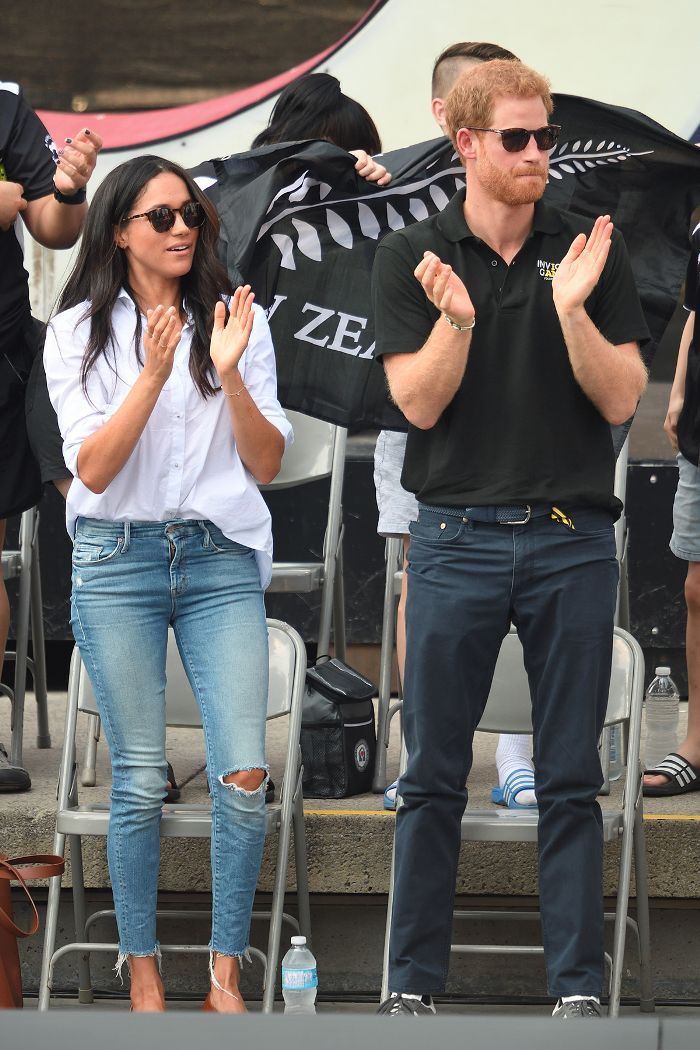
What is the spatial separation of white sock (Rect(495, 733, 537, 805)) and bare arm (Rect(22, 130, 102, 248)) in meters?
1.78

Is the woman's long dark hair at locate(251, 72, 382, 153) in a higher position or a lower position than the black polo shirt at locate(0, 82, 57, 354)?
higher

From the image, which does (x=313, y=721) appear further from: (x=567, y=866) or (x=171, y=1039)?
(x=171, y=1039)

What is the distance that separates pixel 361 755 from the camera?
389 cm

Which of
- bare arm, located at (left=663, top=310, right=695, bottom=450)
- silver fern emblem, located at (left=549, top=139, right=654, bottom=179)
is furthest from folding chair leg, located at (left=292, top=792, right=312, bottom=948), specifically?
silver fern emblem, located at (left=549, top=139, right=654, bottom=179)

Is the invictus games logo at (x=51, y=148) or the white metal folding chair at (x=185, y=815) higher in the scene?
the invictus games logo at (x=51, y=148)

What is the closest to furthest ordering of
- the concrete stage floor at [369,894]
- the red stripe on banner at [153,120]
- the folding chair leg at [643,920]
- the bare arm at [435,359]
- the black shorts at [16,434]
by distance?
1. the bare arm at [435,359]
2. the folding chair leg at [643,920]
3. the concrete stage floor at [369,894]
4. the black shorts at [16,434]
5. the red stripe on banner at [153,120]

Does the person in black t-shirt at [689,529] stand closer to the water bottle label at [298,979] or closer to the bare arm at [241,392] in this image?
the water bottle label at [298,979]

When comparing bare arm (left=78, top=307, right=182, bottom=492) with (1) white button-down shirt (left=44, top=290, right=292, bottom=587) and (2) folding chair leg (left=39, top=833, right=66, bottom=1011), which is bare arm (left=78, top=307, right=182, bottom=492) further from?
(2) folding chair leg (left=39, top=833, right=66, bottom=1011)

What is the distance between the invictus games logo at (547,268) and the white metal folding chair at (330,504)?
1.50m

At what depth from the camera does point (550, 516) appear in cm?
288

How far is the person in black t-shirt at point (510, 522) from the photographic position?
2.87 m

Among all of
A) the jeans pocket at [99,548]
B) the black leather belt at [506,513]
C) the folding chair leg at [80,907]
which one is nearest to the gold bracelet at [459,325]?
the black leather belt at [506,513]

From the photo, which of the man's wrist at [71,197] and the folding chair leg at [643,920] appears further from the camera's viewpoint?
the man's wrist at [71,197]

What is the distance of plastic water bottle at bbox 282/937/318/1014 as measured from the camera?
319 cm
